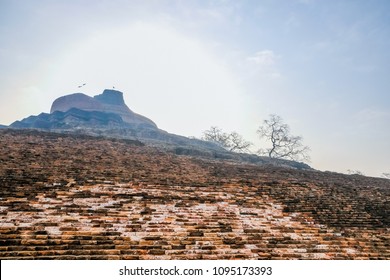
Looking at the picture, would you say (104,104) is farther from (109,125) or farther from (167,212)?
(167,212)

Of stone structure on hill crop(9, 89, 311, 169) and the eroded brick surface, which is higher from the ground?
stone structure on hill crop(9, 89, 311, 169)

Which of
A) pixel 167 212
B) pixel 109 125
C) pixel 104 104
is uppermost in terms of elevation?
pixel 104 104

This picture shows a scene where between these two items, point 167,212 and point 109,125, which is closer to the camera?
point 167,212

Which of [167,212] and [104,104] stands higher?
[104,104]

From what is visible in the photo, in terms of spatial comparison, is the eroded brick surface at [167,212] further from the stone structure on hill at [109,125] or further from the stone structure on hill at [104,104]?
the stone structure on hill at [104,104]

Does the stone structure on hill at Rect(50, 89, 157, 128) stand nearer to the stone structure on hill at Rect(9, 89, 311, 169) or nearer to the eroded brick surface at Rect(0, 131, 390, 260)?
the stone structure on hill at Rect(9, 89, 311, 169)

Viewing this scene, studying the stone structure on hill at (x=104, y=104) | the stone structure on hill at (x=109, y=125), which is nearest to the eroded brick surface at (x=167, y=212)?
the stone structure on hill at (x=109, y=125)

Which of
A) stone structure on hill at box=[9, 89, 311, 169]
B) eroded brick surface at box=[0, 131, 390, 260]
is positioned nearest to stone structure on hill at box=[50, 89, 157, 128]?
stone structure on hill at box=[9, 89, 311, 169]

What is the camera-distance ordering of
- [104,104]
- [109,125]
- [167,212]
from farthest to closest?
[104,104] → [109,125] → [167,212]


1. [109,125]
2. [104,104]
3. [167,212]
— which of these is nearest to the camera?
[167,212]

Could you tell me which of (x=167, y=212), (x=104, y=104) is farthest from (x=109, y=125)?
(x=167, y=212)
